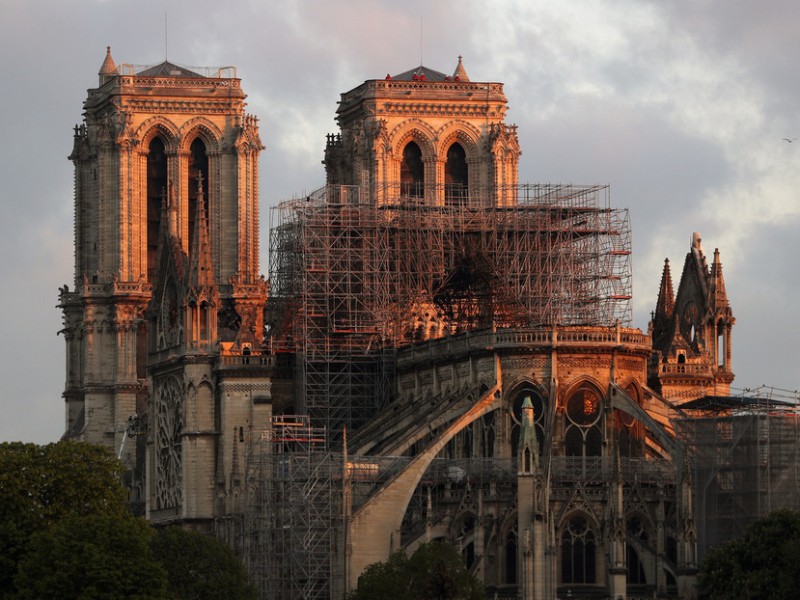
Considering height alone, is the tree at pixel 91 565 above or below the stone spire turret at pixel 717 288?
below

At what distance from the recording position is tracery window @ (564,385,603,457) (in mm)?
135125

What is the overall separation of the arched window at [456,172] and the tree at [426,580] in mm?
39298

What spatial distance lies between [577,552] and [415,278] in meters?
21.2

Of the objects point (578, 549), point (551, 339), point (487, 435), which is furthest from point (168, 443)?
point (578, 549)

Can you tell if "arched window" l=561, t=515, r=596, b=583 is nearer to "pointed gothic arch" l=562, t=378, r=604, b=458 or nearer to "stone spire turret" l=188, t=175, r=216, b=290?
"pointed gothic arch" l=562, t=378, r=604, b=458

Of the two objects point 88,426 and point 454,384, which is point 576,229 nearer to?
point 454,384

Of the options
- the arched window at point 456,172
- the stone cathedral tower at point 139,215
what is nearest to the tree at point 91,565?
the stone cathedral tower at point 139,215

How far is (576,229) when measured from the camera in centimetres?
14900

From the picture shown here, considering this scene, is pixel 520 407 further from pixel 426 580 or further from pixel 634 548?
pixel 426 580

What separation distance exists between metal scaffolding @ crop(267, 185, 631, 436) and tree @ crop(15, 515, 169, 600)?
27527mm

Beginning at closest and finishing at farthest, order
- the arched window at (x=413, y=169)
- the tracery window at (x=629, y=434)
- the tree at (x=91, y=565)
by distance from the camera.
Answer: the tree at (x=91, y=565) → the tracery window at (x=629, y=434) → the arched window at (x=413, y=169)

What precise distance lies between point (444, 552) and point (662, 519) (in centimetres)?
1278

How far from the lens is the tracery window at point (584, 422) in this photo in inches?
5320

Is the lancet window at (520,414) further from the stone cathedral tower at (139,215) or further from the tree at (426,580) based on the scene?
the stone cathedral tower at (139,215)
